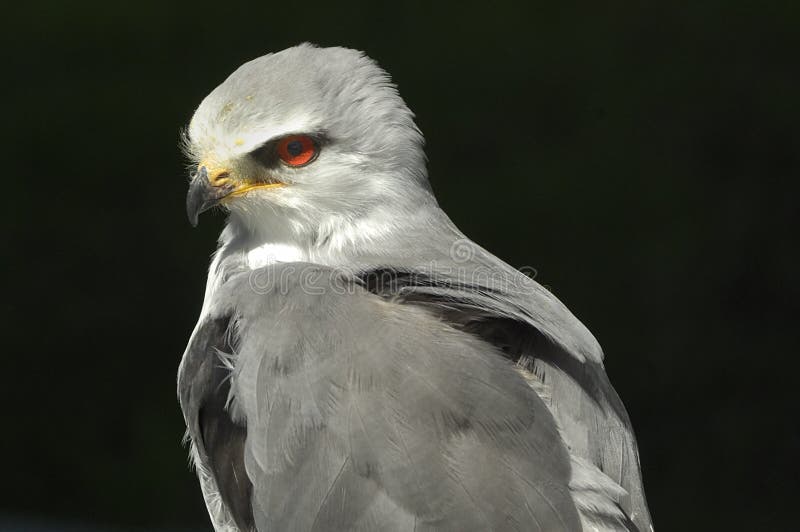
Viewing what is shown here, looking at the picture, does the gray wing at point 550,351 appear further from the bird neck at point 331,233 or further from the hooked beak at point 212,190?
the hooked beak at point 212,190

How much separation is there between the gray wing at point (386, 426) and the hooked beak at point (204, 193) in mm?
488

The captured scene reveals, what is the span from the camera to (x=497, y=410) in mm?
2402

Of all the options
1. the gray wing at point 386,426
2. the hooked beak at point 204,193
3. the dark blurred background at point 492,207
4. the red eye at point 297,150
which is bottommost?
the dark blurred background at point 492,207

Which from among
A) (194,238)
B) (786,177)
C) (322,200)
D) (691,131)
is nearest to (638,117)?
(691,131)

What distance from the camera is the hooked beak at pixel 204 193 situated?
2.94 m

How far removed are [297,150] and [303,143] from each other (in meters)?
0.03

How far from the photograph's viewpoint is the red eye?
9.36ft

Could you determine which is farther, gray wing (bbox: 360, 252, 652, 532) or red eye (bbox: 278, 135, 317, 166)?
red eye (bbox: 278, 135, 317, 166)

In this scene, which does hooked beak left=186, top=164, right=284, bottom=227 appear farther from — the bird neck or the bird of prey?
the bird neck

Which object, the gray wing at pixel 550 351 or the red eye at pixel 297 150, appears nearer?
the gray wing at pixel 550 351

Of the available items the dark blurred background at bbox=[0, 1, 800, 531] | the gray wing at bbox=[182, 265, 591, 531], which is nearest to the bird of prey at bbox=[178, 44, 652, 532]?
the gray wing at bbox=[182, 265, 591, 531]

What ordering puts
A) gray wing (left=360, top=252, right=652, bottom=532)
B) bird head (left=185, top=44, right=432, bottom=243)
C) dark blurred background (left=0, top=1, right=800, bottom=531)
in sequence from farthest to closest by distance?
dark blurred background (left=0, top=1, right=800, bottom=531) → bird head (left=185, top=44, right=432, bottom=243) → gray wing (left=360, top=252, right=652, bottom=532)

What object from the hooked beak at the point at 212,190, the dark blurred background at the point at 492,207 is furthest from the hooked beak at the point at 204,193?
the dark blurred background at the point at 492,207

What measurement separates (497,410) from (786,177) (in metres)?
4.68
